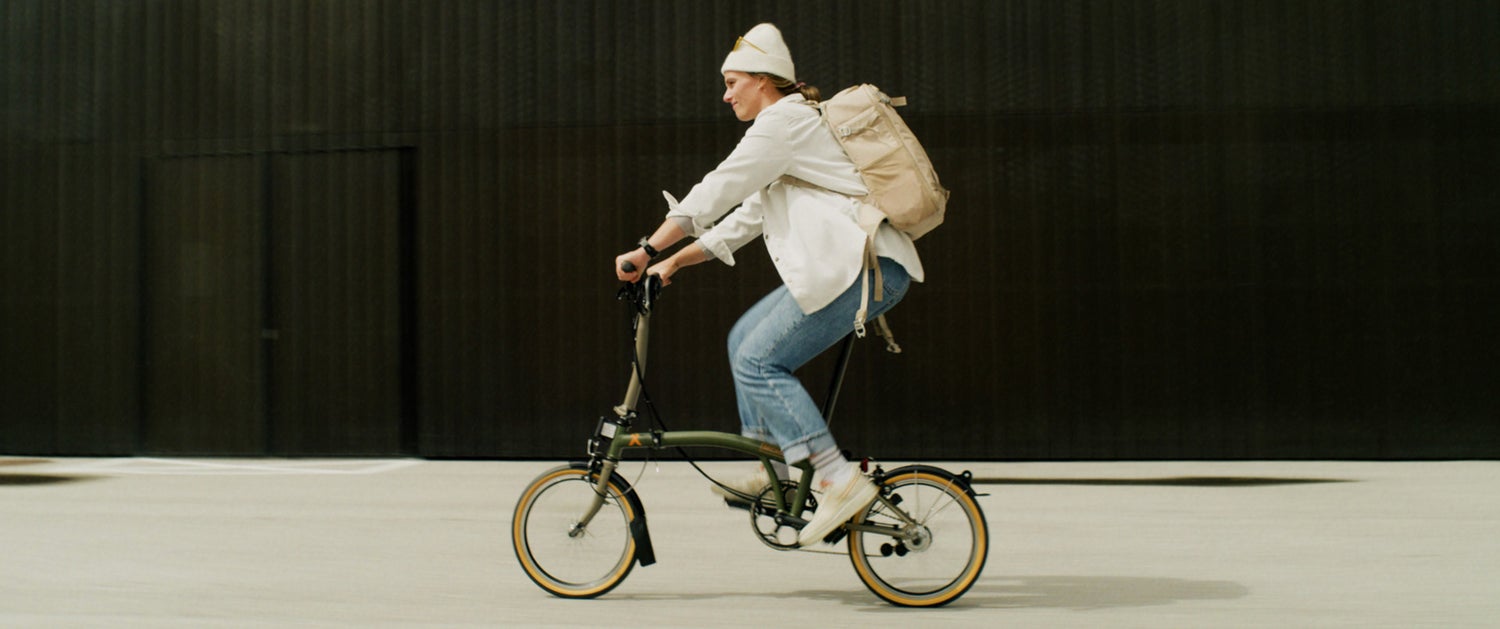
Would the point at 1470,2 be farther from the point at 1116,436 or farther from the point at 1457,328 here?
the point at 1116,436

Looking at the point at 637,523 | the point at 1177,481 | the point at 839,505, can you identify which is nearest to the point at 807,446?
the point at 839,505

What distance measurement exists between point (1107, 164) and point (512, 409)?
4.31 m

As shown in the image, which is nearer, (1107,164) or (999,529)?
(999,529)

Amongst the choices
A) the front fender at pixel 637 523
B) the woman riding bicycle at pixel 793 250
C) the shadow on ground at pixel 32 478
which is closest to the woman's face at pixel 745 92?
the woman riding bicycle at pixel 793 250

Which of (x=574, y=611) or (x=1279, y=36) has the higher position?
(x=1279, y=36)

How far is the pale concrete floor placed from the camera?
14.9 ft

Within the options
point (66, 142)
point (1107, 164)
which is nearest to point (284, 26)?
point (66, 142)

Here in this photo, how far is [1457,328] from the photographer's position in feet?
28.5

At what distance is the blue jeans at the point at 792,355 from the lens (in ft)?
14.5

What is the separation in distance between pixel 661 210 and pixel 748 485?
15.5ft

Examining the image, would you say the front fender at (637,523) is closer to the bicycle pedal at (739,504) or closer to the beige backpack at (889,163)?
the bicycle pedal at (739,504)

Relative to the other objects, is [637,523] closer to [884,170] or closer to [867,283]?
[867,283]

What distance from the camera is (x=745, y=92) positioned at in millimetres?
4594

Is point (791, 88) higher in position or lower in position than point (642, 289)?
higher
